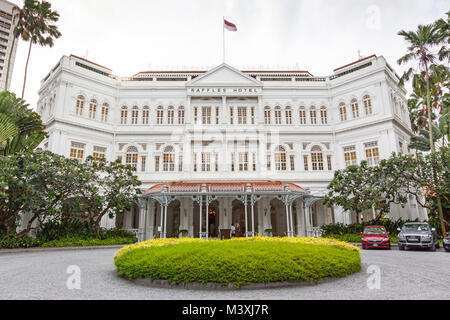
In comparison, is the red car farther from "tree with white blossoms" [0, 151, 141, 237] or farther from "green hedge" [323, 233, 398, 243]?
"tree with white blossoms" [0, 151, 141, 237]

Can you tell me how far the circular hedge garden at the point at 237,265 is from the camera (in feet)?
22.9

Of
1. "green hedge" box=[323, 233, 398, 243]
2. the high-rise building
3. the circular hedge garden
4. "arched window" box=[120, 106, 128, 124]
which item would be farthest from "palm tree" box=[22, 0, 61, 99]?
the high-rise building

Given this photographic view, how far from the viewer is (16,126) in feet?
61.5

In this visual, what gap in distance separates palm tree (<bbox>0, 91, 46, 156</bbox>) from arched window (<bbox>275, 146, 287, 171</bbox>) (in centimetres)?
1893

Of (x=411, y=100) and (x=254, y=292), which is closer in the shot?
(x=254, y=292)

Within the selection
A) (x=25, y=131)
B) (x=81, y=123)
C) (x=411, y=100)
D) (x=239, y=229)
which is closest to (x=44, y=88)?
(x=81, y=123)

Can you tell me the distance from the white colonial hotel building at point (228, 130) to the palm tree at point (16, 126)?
304 cm

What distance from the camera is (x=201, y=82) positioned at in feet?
86.0

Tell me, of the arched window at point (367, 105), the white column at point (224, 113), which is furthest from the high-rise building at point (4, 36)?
the arched window at point (367, 105)

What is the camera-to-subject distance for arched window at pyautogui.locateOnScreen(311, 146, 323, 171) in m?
25.3

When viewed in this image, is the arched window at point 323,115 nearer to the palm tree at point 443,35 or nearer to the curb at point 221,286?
the palm tree at point 443,35
